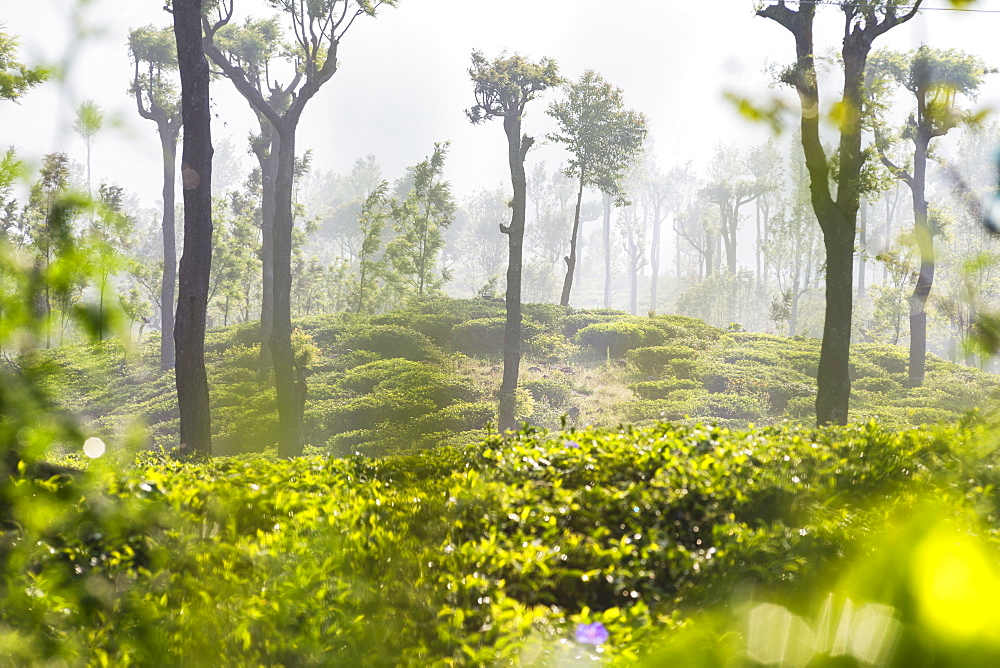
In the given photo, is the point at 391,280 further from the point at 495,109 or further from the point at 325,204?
the point at 325,204

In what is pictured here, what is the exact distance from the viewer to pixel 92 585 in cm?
269

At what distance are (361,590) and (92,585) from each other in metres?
1.05

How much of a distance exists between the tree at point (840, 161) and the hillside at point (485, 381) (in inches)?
213

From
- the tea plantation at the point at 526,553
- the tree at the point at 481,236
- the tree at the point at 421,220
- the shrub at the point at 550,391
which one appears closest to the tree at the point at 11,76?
the tea plantation at the point at 526,553

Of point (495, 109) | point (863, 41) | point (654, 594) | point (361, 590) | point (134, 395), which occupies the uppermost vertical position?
point (495, 109)

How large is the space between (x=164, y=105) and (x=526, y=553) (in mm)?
28293

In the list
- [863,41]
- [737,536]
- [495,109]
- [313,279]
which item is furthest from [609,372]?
[313,279]

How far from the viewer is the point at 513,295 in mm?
16469

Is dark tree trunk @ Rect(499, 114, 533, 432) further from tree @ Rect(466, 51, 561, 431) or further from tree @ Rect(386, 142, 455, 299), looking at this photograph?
tree @ Rect(386, 142, 455, 299)

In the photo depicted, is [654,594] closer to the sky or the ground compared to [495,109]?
closer to the ground

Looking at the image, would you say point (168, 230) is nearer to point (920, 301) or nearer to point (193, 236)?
point (193, 236)

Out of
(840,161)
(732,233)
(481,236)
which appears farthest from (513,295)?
(481,236)

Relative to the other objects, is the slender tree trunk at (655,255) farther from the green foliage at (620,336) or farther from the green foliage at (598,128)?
the green foliage at (620,336)

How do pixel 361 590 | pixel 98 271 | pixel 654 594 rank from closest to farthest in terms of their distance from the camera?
pixel 98 271 < pixel 361 590 < pixel 654 594
